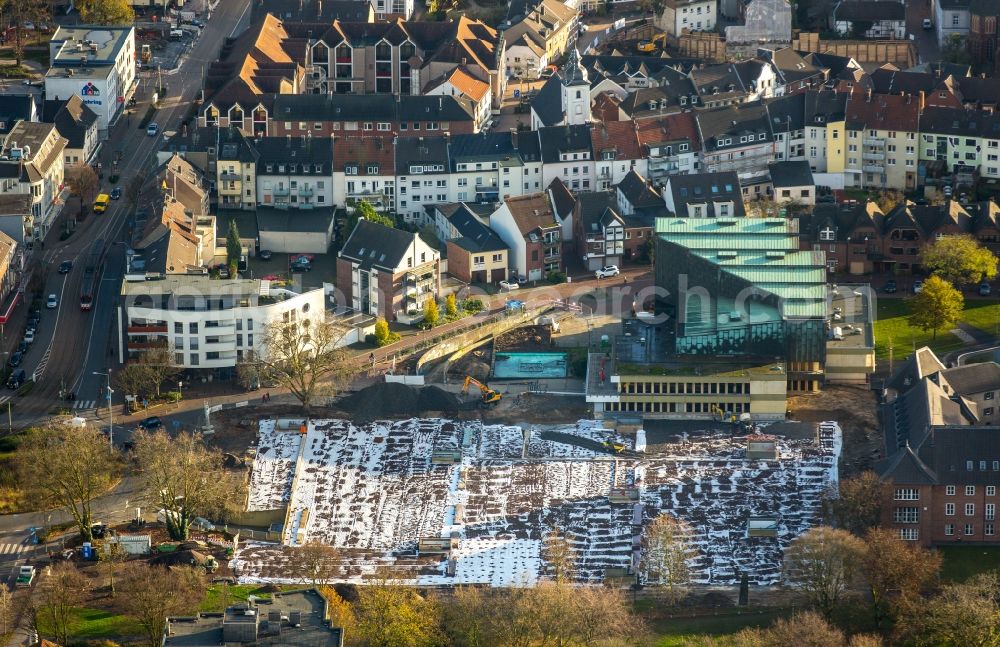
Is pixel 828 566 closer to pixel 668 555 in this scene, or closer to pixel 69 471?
pixel 668 555

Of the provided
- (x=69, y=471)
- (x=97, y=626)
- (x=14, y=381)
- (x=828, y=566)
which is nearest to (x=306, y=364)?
(x=14, y=381)

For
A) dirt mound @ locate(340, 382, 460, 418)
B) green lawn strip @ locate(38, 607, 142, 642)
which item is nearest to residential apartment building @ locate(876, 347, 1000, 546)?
dirt mound @ locate(340, 382, 460, 418)

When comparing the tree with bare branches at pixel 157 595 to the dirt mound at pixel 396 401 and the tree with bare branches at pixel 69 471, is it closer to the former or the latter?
the tree with bare branches at pixel 69 471

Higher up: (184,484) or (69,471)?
(69,471)

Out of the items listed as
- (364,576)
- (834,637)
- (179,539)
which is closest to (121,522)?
(179,539)

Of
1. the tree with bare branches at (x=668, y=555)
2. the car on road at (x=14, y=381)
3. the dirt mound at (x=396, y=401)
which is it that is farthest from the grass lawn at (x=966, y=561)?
Answer: the car on road at (x=14, y=381)

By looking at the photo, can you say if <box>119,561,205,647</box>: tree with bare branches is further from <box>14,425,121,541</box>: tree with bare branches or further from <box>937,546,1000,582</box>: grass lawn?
<box>937,546,1000,582</box>: grass lawn
